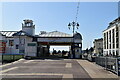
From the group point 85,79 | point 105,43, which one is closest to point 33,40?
point 85,79

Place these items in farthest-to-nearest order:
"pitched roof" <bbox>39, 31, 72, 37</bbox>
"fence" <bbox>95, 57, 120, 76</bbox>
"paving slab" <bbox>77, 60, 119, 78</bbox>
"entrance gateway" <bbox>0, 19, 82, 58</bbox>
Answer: "pitched roof" <bbox>39, 31, 72, 37</bbox> < "entrance gateway" <bbox>0, 19, 82, 58</bbox> < "fence" <bbox>95, 57, 120, 76</bbox> < "paving slab" <bbox>77, 60, 119, 78</bbox>

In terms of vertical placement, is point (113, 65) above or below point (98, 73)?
above

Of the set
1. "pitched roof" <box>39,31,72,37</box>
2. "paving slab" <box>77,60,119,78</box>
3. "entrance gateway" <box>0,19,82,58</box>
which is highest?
"pitched roof" <box>39,31,72,37</box>

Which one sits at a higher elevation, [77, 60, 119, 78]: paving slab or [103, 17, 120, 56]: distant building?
[103, 17, 120, 56]: distant building

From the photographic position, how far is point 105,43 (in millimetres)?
76438

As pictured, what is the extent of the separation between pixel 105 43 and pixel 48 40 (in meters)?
41.8

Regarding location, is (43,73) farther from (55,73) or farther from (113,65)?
(113,65)

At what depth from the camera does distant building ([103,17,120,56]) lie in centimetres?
5984

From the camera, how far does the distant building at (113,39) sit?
59844 millimetres

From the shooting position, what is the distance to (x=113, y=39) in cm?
6519

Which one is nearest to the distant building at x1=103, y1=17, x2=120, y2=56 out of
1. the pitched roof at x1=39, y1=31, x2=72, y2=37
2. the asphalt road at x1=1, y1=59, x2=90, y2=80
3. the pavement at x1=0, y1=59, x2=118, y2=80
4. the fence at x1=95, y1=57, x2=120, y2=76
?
the pitched roof at x1=39, y1=31, x2=72, y2=37

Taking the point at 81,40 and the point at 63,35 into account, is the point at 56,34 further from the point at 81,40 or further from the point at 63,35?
the point at 81,40

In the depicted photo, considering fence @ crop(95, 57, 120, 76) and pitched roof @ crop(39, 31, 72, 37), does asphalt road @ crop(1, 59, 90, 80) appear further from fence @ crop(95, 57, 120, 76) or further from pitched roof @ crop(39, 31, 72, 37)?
pitched roof @ crop(39, 31, 72, 37)

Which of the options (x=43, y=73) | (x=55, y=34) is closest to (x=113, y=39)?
(x=55, y=34)
